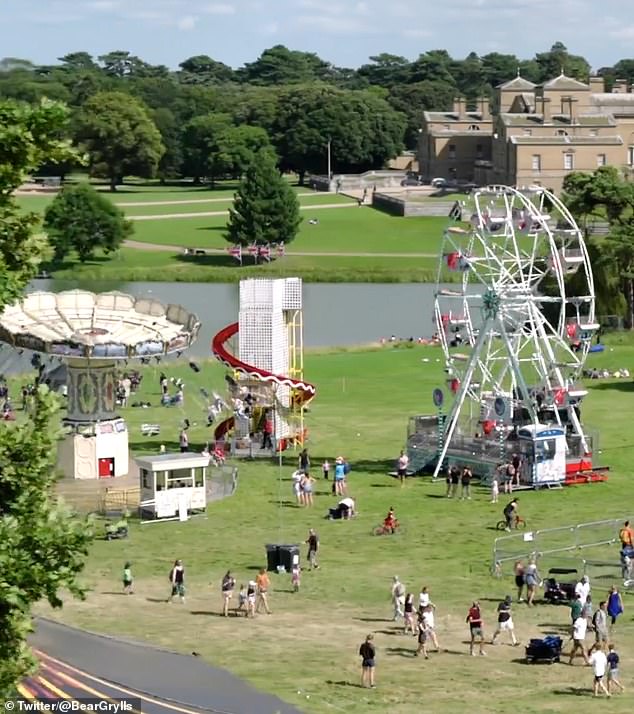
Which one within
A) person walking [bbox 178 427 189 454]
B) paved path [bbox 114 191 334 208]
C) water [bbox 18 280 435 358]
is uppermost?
paved path [bbox 114 191 334 208]

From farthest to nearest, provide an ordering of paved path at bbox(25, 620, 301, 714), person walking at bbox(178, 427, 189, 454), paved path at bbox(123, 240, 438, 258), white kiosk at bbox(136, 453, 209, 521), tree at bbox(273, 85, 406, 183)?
1. tree at bbox(273, 85, 406, 183)
2. paved path at bbox(123, 240, 438, 258)
3. person walking at bbox(178, 427, 189, 454)
4. white kiosk at bbox(136, 453, 209, 521)
5. paved path at bbox(25, 620, 301, 714)

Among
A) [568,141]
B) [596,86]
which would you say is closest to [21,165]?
[568,141]

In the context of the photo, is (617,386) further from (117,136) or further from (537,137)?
(117,136)

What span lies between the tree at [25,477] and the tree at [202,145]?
16204 centimetres

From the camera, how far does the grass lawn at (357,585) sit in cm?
2927

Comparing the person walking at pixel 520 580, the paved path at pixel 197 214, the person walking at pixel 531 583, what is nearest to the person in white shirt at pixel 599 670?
the person walking at pixel 531 583

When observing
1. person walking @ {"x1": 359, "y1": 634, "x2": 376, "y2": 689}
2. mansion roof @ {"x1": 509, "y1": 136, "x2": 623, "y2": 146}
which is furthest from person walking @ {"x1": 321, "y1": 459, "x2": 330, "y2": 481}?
mansion roof @ {"x1": 509, "y1": 136, "x2": 623, "y2": 146}

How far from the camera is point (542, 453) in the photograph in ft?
157

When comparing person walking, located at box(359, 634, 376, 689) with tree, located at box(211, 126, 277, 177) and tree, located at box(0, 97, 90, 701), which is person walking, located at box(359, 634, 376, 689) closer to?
tree, located at box(0, 97, 90, 701)

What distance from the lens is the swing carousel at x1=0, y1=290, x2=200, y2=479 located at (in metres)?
48.4

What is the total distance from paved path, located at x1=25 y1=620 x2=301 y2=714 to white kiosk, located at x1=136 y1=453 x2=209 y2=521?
11521 millimetres

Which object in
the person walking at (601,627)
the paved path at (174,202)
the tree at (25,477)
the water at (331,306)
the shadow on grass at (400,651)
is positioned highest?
the tree at (25,477)

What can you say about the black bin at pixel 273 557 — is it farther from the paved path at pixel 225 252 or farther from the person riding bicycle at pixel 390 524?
the paved path at pixel 225 252

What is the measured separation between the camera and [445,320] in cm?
5153
